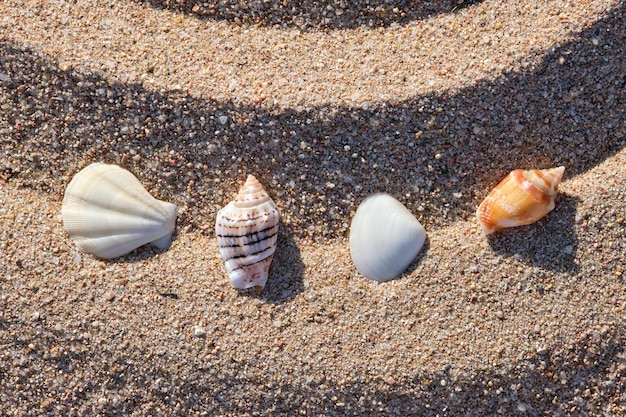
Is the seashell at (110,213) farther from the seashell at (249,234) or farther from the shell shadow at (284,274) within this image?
the shell shadow at (284,274)

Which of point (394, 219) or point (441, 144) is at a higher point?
point (441, 144)

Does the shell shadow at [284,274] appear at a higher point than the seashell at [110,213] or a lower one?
lower

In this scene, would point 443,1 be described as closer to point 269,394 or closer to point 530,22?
point 530,22

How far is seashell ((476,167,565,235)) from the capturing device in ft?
8.45

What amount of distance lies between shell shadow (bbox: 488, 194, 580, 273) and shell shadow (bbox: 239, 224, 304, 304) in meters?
0.91

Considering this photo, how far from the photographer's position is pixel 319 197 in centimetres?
279

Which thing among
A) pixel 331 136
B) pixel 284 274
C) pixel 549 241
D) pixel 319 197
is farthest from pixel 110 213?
pixel 549 241

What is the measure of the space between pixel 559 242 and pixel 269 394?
58.2 inches

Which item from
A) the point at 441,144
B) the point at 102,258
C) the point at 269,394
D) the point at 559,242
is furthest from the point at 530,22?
the point at 102,258

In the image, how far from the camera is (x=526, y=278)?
8.70 feet

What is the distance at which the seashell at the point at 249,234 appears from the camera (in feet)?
8.82

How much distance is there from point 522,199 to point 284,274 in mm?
1125

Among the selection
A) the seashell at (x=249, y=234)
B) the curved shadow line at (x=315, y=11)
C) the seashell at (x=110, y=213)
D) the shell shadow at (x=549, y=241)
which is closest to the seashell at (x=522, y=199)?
the shell shadow at (x=549, y=241)

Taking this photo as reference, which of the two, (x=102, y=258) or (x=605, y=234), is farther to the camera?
(x=102, y=258)
